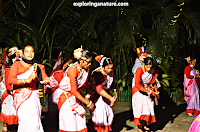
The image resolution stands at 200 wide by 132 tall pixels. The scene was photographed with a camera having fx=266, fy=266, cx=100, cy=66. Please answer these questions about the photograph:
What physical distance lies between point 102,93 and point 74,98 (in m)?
0.72

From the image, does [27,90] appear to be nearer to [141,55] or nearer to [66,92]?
[66,92]

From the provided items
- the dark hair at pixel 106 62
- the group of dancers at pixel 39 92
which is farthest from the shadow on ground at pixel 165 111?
the group of dancers at pixel 39 92

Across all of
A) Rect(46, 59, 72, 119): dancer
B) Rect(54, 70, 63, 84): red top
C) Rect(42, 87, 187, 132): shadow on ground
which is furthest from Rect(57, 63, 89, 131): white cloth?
Rect(46, 59, 72, 119): dancer

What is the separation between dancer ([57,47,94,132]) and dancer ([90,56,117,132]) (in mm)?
606

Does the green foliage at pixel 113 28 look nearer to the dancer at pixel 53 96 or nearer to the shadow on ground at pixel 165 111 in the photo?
the shadow on ground at pixel 165 111

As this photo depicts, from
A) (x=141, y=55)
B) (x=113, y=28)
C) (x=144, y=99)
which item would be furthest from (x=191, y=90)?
(x=113, y=28)

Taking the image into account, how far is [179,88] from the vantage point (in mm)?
10992

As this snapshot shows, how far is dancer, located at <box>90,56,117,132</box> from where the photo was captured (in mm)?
4969

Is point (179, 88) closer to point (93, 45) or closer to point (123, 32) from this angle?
point (93, 45)

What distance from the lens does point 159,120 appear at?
727 centimetres

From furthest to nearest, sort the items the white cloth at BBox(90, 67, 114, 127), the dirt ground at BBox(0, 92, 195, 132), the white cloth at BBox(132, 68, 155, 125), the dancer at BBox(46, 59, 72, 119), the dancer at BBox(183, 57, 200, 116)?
the dancer at BBox(183, 57, 200, 116) < the dancer at BBox(46, 59, 72, 119) < the dirt ground at BBox(0, 92, 195, 132) < the white cloth at BBox(132, 68, 155, 125) < the white cloth at BBox(90, 67, 114, 127)

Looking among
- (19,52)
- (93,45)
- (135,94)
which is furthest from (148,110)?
(93,45)

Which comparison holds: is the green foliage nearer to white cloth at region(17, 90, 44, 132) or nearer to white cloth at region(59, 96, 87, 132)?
white cloth at region(59, 96, 87, 132)

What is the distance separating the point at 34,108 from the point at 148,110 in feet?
8.89
